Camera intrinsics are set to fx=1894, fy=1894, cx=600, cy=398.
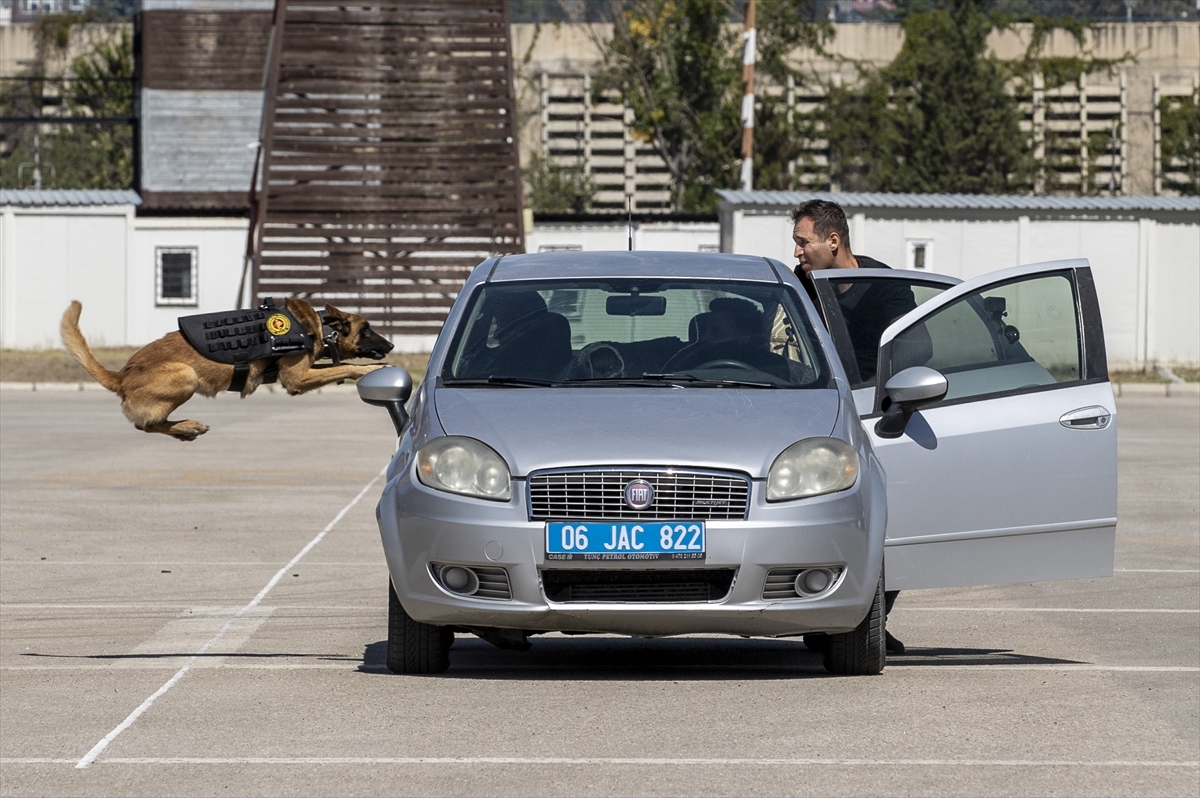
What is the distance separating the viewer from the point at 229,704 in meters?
7.14

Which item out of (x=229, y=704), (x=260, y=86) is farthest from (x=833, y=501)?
(x=260, y=86)

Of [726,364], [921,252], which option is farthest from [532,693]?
[921,252]

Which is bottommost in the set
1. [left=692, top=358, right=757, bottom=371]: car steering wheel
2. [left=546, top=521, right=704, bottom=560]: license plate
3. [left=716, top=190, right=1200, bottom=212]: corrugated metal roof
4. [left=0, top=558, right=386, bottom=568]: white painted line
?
[left=0, top=558, right=386, bottom=568]: white painted line

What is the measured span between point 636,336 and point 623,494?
1268 mm

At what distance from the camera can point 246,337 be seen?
7934 mm

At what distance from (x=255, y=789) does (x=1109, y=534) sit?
3.93m

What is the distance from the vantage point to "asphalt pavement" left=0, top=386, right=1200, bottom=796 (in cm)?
587

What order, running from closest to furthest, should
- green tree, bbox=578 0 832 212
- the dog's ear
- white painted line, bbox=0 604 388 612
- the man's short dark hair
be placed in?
1. the dog's ear
2. the man's short dark hair
3. white painted line, bbox=0 604 388 612
4. green tree, bbox=578 0 832 212

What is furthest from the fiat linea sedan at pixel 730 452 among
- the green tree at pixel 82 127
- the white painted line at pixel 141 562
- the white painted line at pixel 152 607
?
the green tree at pixel 82 127

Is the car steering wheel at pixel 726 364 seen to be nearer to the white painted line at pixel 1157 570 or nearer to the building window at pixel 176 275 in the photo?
the white painted line at pixel 1157 570

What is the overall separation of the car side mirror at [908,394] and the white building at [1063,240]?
91.8ft

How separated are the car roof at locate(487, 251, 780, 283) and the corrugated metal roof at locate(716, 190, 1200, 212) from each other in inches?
1075

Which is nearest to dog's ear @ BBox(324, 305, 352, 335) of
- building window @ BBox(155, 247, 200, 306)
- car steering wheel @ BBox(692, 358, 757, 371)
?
car steering wheel @ BBox(692, 358, 757, 371)

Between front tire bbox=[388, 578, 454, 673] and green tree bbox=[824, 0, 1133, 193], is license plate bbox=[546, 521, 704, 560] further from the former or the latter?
green tree bbox=[824, 0, 1133, 193]
